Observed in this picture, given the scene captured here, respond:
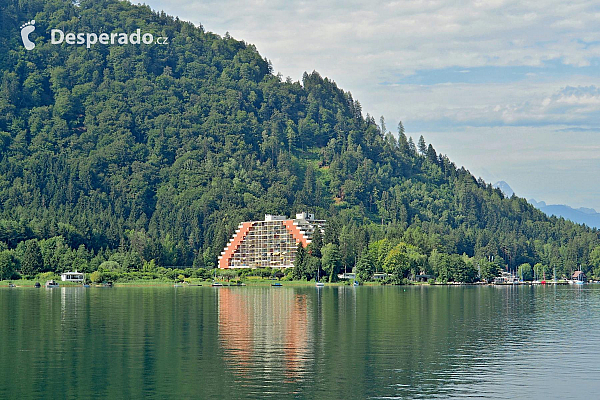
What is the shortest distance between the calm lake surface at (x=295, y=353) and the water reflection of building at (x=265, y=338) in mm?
103

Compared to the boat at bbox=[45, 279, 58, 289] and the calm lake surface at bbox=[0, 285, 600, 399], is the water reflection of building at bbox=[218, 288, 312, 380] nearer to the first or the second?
the calm lake surface at bbox=[0, 285, 600, 399]

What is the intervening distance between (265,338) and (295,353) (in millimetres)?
10042

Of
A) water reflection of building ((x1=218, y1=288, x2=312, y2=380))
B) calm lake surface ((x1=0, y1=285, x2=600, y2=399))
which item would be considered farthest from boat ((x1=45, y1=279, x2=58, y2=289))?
calm lake surface ((x1=0, y1=285, x2=600, y2=399))

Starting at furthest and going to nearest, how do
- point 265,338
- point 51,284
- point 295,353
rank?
point 51,284 → point 265,338 → point 295,353

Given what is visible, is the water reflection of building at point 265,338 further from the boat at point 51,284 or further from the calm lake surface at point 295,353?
the boat at point 51,284

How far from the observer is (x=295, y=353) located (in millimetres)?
64500

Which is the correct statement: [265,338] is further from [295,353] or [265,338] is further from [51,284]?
[51,284]

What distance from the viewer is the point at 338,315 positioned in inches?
3903

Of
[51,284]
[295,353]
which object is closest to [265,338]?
[295,353]

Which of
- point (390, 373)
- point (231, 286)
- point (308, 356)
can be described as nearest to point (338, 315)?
point (308, 356)

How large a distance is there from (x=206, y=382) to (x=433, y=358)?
715 inches

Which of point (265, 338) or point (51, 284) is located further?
point (51, 284)

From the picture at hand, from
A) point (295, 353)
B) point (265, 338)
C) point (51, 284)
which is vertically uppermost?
point (51, 284)

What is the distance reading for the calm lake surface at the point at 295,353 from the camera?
50594 mm
